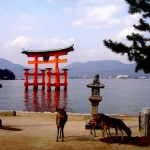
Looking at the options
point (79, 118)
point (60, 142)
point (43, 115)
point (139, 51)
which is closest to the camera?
point (60, 142)

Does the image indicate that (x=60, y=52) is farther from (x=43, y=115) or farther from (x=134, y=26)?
(x=134, y=26)

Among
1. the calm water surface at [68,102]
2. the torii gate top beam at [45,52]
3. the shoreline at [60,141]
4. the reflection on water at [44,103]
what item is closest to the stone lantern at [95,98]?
the shoreline at [60,141]

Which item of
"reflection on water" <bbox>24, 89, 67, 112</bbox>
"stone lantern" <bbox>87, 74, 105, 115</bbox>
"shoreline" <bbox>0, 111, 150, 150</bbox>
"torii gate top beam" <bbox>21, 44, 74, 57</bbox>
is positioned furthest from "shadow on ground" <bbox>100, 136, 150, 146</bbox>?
"torii gate top beam" <bbox>21, 44, 74, 57</bbox>

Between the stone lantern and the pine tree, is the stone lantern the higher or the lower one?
the lower one

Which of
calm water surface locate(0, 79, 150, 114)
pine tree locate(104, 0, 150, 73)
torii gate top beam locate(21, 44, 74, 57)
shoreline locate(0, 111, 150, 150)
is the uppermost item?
torii gate top beam locate(21, 44, 74, 57)

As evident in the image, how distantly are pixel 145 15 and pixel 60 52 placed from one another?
54.5 metres

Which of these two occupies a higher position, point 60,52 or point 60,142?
point 60,52

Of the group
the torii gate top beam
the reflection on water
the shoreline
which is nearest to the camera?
the shoreline

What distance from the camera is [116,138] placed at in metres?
11.0

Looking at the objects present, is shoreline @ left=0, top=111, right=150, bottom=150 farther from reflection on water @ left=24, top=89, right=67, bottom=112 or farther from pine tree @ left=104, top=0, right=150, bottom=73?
reflection on water @ left=24, top=89, right=67, bottom=112

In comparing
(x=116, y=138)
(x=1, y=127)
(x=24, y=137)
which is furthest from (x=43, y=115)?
(x=116, y=138)

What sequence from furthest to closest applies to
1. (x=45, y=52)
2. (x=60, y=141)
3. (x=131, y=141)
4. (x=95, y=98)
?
(x=45, y=52) → (x=95, y=98) → (x=60, y=141) → (x=131, y=141)

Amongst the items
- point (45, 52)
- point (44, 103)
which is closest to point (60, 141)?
point (44, 103)

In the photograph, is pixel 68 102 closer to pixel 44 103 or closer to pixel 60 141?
pixel 44 103
